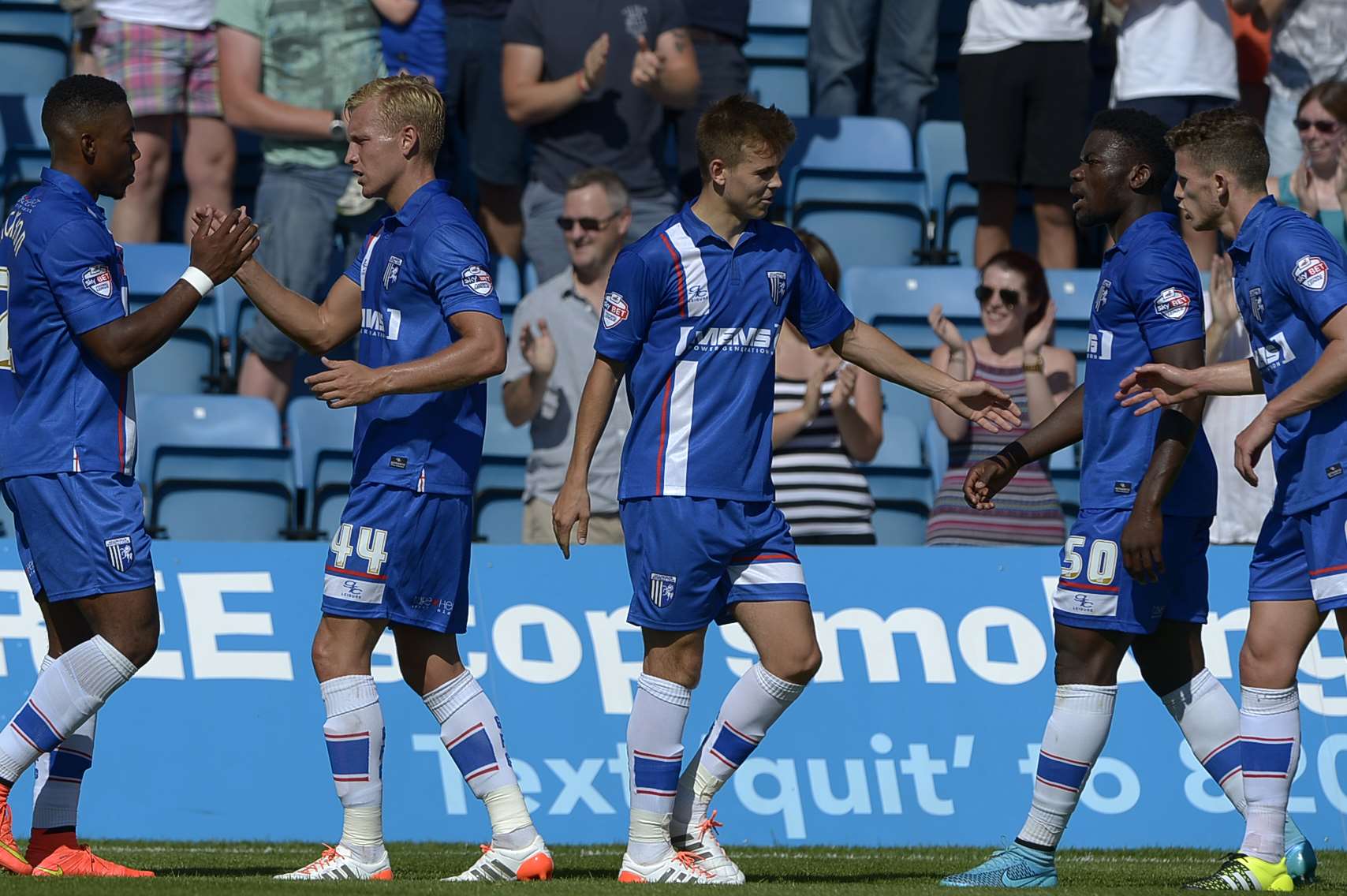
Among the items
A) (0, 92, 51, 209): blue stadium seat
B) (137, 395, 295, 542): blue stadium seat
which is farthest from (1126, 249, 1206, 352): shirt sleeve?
(0, 92, 51, 209): blue stadium seat

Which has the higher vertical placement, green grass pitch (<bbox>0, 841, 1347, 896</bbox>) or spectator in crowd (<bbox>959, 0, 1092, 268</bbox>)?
spectator in crowd (<bbox>959, 0, 1092, 268</bbox>)

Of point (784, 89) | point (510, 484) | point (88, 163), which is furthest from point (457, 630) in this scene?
point (784, 89)

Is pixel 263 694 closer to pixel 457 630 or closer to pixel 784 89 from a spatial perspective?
pixel 457 630

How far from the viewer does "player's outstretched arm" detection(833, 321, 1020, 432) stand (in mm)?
6180

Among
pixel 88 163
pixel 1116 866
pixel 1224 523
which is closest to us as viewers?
pixel 88 163

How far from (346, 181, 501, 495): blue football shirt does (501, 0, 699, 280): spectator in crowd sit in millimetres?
4415

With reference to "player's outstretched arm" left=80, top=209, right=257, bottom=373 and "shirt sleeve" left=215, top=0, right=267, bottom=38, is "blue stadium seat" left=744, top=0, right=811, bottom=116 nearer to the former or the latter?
"shirt sleeve" left=215, top=0, right=267, bottom=38

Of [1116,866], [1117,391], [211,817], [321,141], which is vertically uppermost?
[1117,391]

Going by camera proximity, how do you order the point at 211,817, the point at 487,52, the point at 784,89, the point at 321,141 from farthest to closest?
the point at 784,89 < the point at 487,52 < the point at 321,141 < the point at 211,817

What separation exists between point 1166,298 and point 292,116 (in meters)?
5.89

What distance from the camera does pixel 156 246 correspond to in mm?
10844

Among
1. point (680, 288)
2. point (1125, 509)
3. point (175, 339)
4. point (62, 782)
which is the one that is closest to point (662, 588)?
point (680, 288)

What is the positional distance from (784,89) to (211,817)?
22.8 feet

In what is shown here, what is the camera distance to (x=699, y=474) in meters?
5.89
